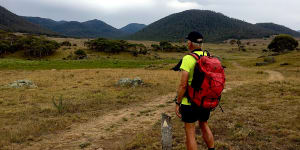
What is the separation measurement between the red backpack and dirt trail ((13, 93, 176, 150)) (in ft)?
12.3

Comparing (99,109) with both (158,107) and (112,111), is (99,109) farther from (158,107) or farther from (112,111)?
(158,107)

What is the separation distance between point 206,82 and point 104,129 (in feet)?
17.8

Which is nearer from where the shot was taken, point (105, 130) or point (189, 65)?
point (189, 65)

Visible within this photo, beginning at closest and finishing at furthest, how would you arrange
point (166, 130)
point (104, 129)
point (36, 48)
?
point (166, 130) < point (104, 129) < point (36, 48)

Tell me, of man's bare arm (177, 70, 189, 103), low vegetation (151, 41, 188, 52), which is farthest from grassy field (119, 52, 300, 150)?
low vegetation (151, 41, 188, 52)

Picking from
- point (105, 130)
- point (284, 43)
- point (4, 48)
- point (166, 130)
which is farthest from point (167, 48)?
point (166, 130)

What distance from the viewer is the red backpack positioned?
3760 mm

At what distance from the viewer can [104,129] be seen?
799cm

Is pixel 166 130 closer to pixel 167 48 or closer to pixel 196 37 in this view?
pixel 196 37

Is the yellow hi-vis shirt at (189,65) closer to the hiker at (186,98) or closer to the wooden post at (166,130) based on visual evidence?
the hiker at (186,98)

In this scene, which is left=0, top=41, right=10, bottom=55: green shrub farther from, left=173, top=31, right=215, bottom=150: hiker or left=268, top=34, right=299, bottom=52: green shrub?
left=268, top=34, right=299, bottom=52: green shrub

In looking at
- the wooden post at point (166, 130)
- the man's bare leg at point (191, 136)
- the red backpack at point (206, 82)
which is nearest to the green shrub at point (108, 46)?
the wooden post at point (166, 130)

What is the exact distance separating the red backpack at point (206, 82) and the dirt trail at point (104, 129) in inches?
148

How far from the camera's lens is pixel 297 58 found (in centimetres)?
3431
